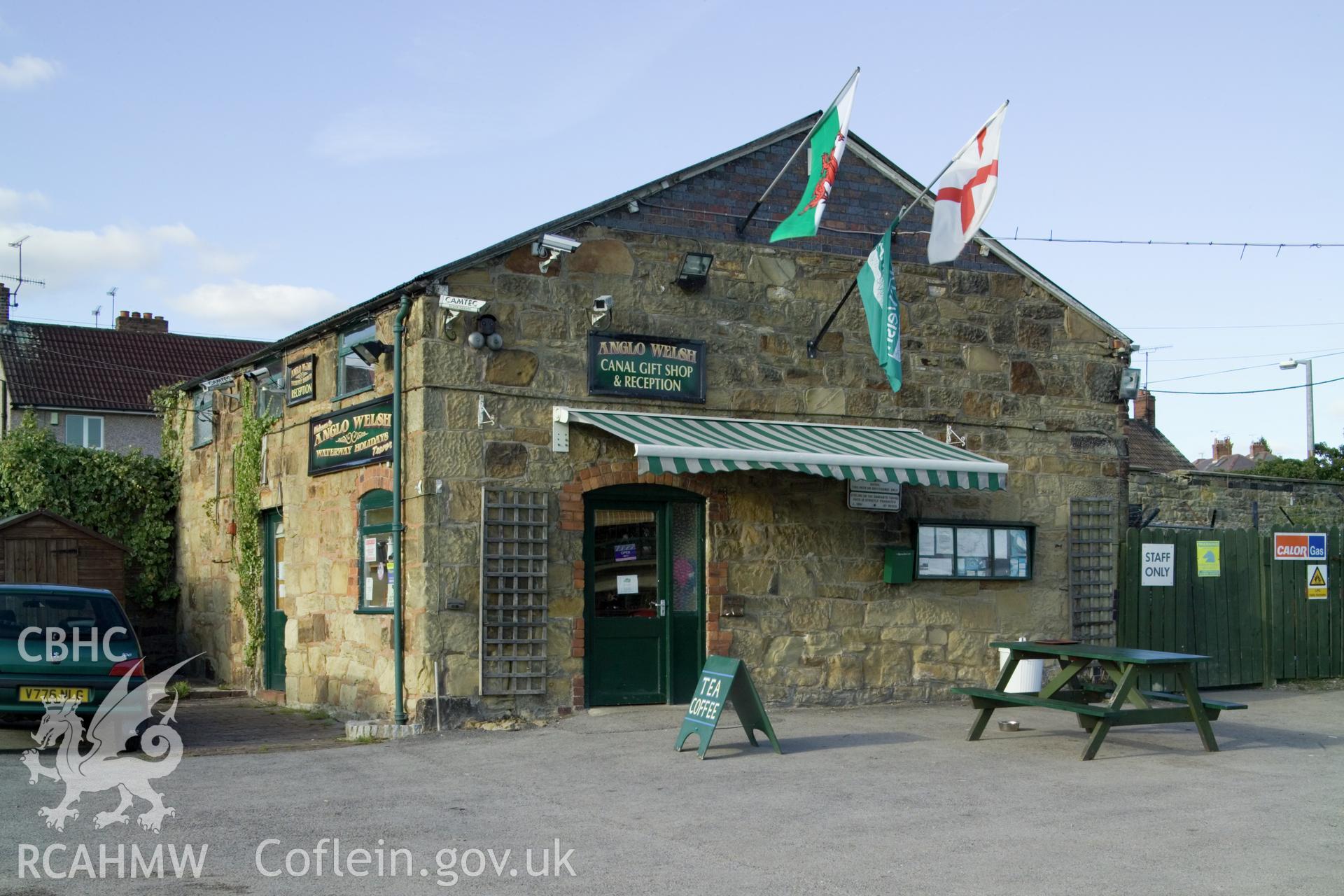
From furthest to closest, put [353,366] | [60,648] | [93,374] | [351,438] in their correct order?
[93,374]
[353,366]
[351,438]
[60,648]

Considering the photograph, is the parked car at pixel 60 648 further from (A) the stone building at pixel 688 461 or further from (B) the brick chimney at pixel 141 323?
(B) the brick chimney at pixel 141 323

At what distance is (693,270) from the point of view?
41.1 ft

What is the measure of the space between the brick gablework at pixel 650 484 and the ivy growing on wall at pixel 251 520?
5.15m

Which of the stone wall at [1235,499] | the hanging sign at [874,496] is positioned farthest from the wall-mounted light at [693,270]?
the stone wall at [1235,499]

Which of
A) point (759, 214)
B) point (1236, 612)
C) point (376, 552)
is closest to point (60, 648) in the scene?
point (376, 552)

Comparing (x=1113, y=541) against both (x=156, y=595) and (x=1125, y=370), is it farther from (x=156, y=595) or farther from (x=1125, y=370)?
(x=156, y=595)

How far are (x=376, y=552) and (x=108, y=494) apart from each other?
7.96 m

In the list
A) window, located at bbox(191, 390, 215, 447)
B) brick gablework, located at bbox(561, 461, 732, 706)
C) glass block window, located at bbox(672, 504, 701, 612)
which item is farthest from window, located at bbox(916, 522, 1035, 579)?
window, located at bbox(191, 390, 215, 447)

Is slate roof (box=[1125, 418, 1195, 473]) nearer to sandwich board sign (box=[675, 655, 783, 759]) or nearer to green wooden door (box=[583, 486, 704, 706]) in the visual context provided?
green wooden door (box=[583, 486, 704, 706])

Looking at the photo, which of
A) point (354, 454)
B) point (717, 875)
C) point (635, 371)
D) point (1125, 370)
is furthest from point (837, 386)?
point (717, 875)

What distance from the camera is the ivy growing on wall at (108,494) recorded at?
709 inches

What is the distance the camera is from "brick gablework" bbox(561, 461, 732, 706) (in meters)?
11.9

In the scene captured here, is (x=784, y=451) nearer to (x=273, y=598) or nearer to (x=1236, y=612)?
(x=1236, y=612)

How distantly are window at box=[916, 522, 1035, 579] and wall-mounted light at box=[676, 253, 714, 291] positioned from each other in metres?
3.42
